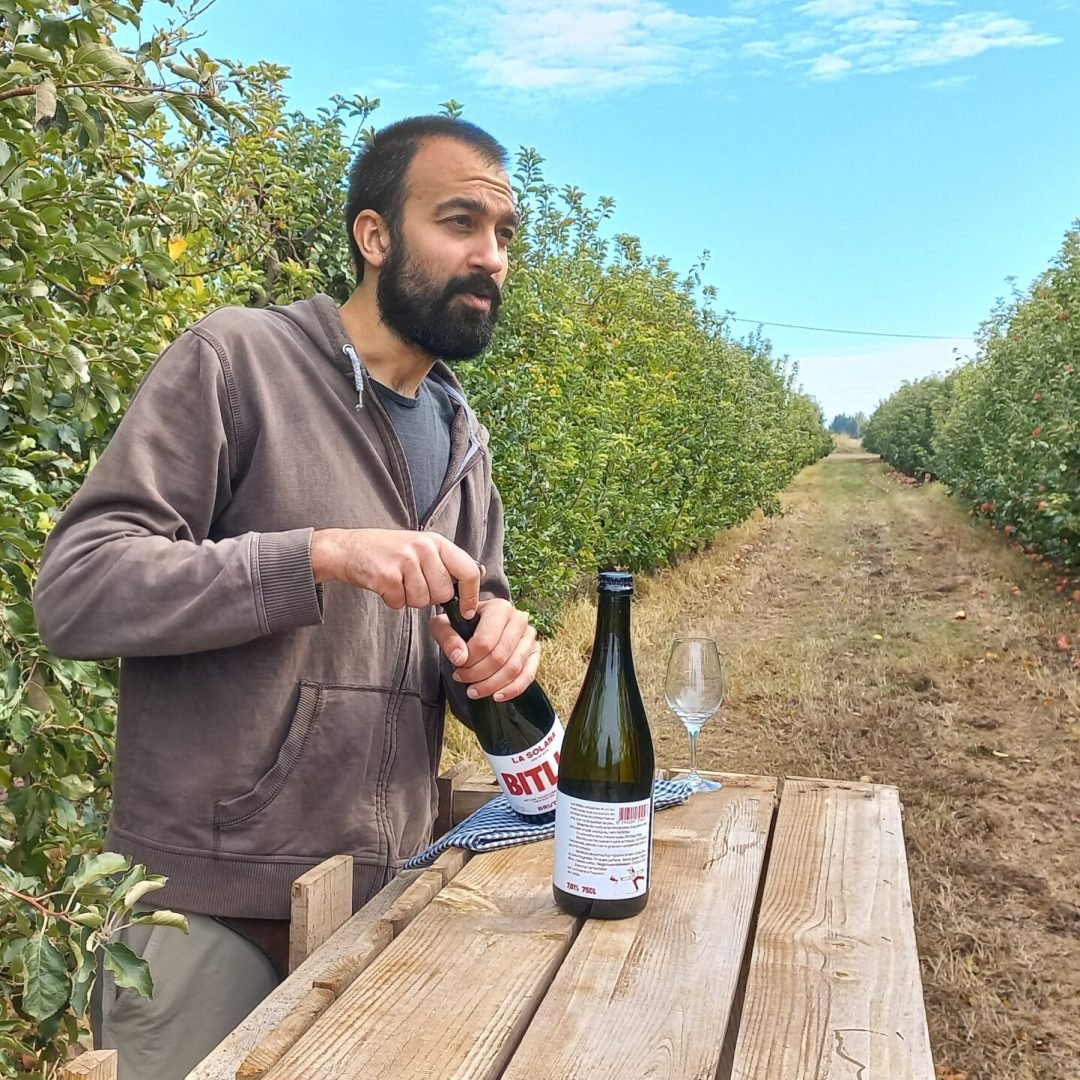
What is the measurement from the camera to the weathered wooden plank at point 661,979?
43.8 inches

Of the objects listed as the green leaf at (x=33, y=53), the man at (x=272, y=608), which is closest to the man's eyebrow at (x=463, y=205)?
the man at (x=272, y=608)

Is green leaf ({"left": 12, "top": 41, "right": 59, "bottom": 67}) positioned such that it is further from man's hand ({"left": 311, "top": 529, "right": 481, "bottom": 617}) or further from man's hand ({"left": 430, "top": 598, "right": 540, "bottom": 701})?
man's hand ({"left": 430, "top": 598, "right": 540, "bottom": 701})

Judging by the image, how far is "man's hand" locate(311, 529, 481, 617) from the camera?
55.5 inches

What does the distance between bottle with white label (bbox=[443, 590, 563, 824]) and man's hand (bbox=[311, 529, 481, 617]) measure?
20 centimetres

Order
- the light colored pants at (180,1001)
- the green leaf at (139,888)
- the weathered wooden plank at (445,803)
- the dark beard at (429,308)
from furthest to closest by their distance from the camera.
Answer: the weathered wooden plank at (445,803)
the dark beard at (429,308)
the light colored pants at (180,1001)
the green leaf at (139,888)

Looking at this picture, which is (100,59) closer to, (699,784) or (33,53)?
(33,53)

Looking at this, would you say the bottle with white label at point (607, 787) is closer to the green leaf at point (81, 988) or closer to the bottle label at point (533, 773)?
the bottle label at point (533, 773)

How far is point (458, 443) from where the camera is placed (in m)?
2.20

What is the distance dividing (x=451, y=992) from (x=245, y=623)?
603 mm

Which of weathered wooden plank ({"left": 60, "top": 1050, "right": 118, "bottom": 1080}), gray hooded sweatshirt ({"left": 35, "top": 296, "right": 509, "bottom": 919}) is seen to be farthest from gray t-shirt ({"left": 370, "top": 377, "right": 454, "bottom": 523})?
weathered wooden plank ({"left": 60, "top": 1050, "right": 118, "bottom": 1080})

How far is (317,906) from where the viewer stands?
5.07 feet

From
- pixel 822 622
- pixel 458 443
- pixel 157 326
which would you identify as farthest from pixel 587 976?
pixel 822 622

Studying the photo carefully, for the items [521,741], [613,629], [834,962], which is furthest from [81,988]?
[834,962]

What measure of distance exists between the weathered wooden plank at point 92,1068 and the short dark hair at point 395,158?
1.53 m
